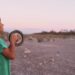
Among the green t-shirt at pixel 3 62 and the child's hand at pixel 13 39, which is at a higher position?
Result: the child's hand at pixel 13 39

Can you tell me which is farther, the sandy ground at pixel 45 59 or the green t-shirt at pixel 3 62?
the sandy ground at pixel 45 59

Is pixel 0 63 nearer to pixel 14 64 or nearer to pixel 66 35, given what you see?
pixel 14 64

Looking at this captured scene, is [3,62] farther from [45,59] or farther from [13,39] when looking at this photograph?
[45,59]

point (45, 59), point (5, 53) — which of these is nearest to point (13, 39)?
point (5, 53)

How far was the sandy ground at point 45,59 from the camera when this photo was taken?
27.7ft

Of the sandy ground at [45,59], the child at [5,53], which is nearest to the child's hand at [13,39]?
the child at [5,53]

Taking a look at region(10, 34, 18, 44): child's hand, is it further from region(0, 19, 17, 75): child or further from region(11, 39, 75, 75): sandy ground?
region(11, 39, 75, 75): sandy ground

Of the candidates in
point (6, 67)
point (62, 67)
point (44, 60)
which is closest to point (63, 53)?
point (44, 60)

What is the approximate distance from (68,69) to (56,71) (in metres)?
0.38

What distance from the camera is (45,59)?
973cm

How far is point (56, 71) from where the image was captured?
27.6 feet

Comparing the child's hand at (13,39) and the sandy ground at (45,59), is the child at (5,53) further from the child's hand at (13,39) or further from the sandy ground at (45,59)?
the sandy ground at (45,59)

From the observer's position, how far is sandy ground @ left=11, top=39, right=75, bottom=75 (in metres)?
8.45

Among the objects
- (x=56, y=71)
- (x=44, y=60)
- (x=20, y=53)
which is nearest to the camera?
(x=56, y=71)
